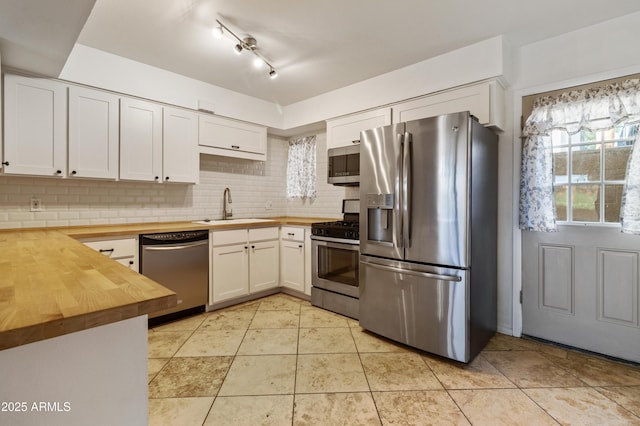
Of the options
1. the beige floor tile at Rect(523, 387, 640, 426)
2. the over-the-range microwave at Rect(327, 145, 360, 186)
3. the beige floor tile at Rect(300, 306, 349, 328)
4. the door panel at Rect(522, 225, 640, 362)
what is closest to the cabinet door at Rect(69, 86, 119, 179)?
the over-the-range microwave at Rect(327, 145, 360, 186)

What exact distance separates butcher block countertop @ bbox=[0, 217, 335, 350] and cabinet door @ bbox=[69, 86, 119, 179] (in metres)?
1.50

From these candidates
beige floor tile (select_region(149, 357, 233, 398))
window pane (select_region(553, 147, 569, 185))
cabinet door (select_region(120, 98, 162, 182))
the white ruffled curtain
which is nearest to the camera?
beige floor tile (select_region(149, 357, 233, 398))

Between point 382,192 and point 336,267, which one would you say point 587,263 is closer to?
point 382,192

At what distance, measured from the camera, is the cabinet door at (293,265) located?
137 inches

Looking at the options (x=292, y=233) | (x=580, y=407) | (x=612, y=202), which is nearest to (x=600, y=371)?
(x=580, y=407)

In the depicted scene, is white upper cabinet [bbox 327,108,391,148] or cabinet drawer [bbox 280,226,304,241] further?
cabinet drawer [bbox 280,226,304,241]

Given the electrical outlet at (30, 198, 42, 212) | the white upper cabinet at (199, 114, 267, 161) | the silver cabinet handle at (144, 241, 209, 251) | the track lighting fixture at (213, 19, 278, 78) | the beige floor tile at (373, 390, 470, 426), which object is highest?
the track lighting fixture at (213, 19, 278, 78)

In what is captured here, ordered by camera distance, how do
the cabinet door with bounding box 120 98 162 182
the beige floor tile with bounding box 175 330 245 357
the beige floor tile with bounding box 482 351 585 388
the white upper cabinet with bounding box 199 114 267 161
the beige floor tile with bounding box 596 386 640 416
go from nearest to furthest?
1. the beige floor tile with bounding box 596 386 640 416
2. the beige floor tile with bounding box 482 351 585 388
3. the beige floor tile with bounding box 175 330 245 357
4. the cabinet door with bounding box 120 98 162 182
5. the white upper cabinet with bounding box 199 114 267 161

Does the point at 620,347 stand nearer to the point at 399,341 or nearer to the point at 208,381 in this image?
the point at 399,341

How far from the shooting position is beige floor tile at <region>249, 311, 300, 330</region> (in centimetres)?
280

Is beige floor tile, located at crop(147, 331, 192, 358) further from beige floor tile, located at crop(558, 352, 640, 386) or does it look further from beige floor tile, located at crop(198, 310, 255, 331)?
beige floor tile, located at crop(558, 352, 640, 386)

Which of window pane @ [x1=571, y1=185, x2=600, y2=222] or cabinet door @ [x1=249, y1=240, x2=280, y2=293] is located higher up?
window pane @ [x1=571, y1=185, x2=600, y2=222]

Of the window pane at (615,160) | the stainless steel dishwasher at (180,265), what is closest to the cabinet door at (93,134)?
the stainless steel dishwasher at (180,265)

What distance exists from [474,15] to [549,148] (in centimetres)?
122
